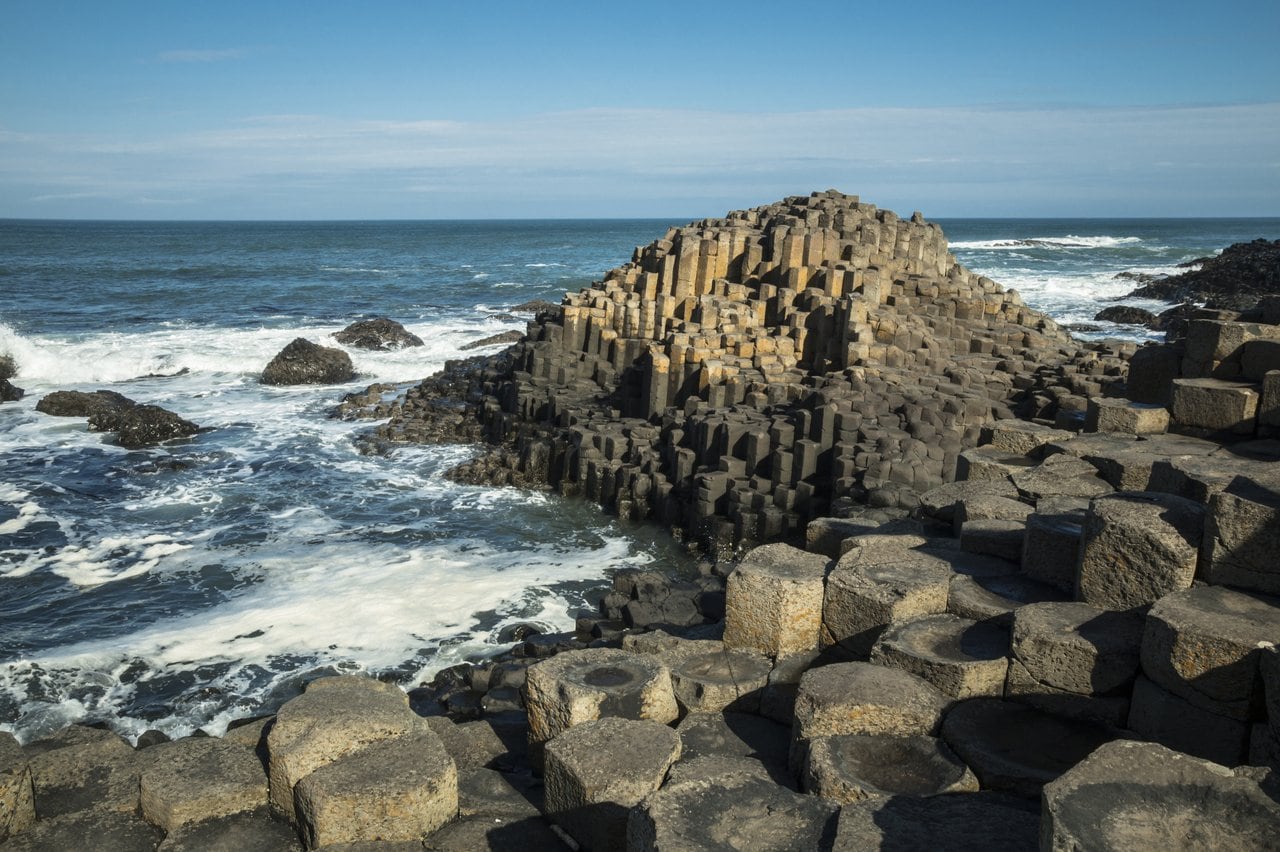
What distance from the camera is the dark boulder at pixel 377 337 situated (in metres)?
30.5

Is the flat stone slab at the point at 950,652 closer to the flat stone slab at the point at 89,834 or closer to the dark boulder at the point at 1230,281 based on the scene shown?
the flat stone slab at the point at 89,834

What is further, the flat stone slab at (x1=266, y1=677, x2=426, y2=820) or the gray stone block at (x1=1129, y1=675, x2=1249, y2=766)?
the flat stone slab at (x1=266, y1=677, x2=426, y2=820)

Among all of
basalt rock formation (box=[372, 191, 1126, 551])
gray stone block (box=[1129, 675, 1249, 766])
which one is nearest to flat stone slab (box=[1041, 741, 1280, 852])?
gray stone block (box=[1129, 675, 1249, 766])

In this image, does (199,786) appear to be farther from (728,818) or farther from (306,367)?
(306,367)

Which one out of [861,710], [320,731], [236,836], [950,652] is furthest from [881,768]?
[236,836]

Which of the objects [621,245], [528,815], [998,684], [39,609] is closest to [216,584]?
[39,609]

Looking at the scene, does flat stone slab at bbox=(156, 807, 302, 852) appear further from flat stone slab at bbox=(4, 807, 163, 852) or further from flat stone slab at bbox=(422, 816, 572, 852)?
flat stone slab at bbox=(422, 816, 572, 852)

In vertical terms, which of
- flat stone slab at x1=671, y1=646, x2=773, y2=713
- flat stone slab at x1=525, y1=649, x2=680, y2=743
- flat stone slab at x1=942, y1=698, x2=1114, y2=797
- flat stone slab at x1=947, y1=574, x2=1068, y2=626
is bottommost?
flat stone slab at x1=671, y1=646, x2=773, y2=713

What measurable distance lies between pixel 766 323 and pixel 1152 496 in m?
12.3

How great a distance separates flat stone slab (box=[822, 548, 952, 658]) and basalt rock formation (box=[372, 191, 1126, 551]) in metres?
4.79

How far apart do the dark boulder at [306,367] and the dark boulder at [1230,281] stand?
94.1ft

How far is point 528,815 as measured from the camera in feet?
18.4

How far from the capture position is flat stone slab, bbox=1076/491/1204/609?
5.82m

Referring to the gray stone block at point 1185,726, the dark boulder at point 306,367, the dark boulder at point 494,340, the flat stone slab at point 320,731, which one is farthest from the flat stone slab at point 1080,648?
the dark boulder at point 494,340
